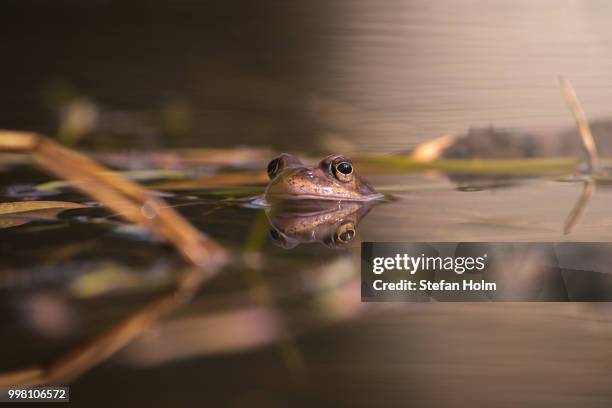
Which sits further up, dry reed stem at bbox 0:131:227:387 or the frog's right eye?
the frog's right eye

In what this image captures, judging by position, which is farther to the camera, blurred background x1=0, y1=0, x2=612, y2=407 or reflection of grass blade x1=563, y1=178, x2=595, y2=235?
reflection of grass blade x1=563, y1=178, x2=595, y2=235

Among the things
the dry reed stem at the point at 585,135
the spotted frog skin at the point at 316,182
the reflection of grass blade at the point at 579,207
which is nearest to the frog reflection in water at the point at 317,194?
the spotted frog skin at the point at 316,182

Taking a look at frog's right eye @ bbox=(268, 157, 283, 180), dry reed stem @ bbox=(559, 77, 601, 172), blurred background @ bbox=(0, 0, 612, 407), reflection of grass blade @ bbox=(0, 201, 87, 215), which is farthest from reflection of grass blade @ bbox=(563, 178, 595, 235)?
reflection of grass blade @ bbox=(0, 201, 87, 215)

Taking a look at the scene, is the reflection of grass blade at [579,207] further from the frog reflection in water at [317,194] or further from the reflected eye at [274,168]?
the reflected eye at [274,168]

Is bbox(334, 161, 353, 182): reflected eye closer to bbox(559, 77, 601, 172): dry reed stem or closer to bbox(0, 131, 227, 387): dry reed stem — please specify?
bbox(0, 131, 227, 387): dry reed stem

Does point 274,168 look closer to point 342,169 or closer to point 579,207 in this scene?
point 342,169

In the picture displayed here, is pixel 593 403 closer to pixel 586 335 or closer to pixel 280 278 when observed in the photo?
pixel 586 335
